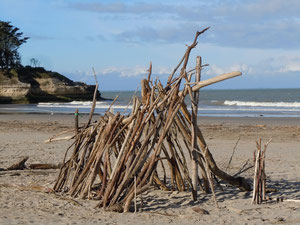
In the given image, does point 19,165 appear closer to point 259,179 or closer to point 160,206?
point 160,206

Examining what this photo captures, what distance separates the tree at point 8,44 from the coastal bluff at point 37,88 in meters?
2.90

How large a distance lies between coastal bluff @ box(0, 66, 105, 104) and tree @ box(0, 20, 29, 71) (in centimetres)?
290

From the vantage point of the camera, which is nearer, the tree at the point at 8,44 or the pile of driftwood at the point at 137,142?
the pile of driftwood at the point at 137,142

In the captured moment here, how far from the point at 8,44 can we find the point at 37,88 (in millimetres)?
8127

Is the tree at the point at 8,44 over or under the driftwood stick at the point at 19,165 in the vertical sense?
over

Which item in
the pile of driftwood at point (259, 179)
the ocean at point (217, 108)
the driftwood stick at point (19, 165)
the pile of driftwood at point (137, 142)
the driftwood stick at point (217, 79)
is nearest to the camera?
the driftwood stick at point (217, 79)

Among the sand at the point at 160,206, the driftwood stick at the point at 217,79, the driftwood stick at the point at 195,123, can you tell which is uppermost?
the driftwood stick at the point at 217,79

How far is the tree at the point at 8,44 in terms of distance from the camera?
2151 inches

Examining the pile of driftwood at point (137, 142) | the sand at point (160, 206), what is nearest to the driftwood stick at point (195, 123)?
the pile of driftwood at point (137, 142)

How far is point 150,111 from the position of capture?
16.4ft

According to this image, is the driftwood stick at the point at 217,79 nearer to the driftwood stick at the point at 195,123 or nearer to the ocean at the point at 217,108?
the driftwood stick at the point at 195,123

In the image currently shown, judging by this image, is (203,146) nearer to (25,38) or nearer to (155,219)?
(155,219)

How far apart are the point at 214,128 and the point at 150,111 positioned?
38.4ft

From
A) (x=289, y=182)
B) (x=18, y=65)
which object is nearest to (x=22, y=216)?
(x=289, y=182)
